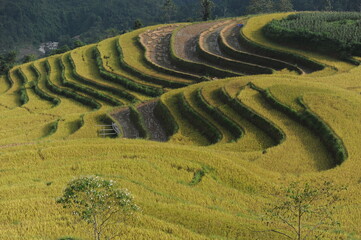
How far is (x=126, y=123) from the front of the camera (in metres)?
36.8

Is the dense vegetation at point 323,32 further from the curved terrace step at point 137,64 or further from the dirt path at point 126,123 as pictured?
the dirt path at point 126,123

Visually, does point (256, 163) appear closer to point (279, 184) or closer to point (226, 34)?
point (279, 184)

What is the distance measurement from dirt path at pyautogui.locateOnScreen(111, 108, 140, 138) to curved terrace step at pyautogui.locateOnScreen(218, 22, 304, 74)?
813 inches

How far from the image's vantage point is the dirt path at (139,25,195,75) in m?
56.4

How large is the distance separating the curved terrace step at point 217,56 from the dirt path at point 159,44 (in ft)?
13.8

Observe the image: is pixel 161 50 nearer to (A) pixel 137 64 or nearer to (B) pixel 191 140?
(A) pixel 137 64

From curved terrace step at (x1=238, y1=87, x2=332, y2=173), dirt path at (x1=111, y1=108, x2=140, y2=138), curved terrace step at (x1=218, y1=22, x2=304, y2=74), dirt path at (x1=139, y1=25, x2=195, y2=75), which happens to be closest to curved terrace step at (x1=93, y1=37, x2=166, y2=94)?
dirt path at (x1=139, y1=25, x2=195, y2=75)

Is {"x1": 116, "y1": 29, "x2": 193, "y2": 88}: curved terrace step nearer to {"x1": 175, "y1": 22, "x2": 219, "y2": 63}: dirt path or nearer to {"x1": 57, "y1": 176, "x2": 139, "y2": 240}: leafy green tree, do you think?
{"x1": 175, "y1": 22, "x2": 219, "y2": 63}: dirt path

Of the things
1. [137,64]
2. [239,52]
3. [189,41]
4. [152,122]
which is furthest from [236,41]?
[152,122]

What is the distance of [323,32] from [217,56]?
14.4m

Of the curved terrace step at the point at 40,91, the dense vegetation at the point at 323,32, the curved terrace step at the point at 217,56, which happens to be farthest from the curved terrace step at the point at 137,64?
the dense vegetation at the point at 323,32

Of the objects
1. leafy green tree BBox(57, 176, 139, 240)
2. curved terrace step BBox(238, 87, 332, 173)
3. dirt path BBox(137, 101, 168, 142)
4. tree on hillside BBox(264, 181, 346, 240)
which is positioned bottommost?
dirt path BBox(137, 101, 168, 142)

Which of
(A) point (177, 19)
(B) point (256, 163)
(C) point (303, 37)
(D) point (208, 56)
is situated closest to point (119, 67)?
(D) point (208, 56)

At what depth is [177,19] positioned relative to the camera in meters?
191
